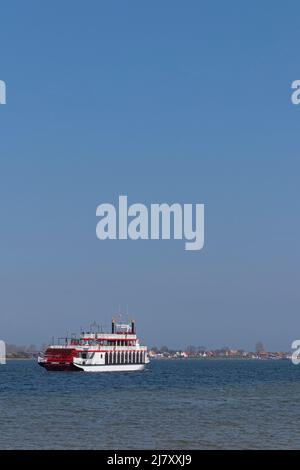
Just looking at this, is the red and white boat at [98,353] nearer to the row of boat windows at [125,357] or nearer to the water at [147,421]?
the row of boat windows at [125,357]

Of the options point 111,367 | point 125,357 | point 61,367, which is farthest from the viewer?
point 125,357

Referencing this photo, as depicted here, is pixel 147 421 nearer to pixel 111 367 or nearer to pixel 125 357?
→ pixel 111 367

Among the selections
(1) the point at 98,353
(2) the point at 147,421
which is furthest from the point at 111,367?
(2) the point at 147,421

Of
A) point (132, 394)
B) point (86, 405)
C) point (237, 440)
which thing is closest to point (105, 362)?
point (132, 394)

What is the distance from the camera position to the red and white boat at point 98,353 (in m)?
158

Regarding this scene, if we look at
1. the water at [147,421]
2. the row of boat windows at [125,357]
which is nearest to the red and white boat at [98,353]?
the row of boat windows at [125,357]

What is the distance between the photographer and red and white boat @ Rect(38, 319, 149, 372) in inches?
6240

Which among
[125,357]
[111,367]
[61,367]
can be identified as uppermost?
[125,357]

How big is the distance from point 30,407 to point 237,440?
27.9 m

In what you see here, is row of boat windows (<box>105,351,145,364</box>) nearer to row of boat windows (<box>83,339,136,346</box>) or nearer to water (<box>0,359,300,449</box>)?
row of boat windows (<box>83,339,136,346</box>)

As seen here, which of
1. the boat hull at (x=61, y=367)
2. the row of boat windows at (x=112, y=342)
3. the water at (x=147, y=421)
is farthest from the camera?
the row of boat windows at (x=112, y=342)

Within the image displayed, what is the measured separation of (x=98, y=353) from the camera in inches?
6398
